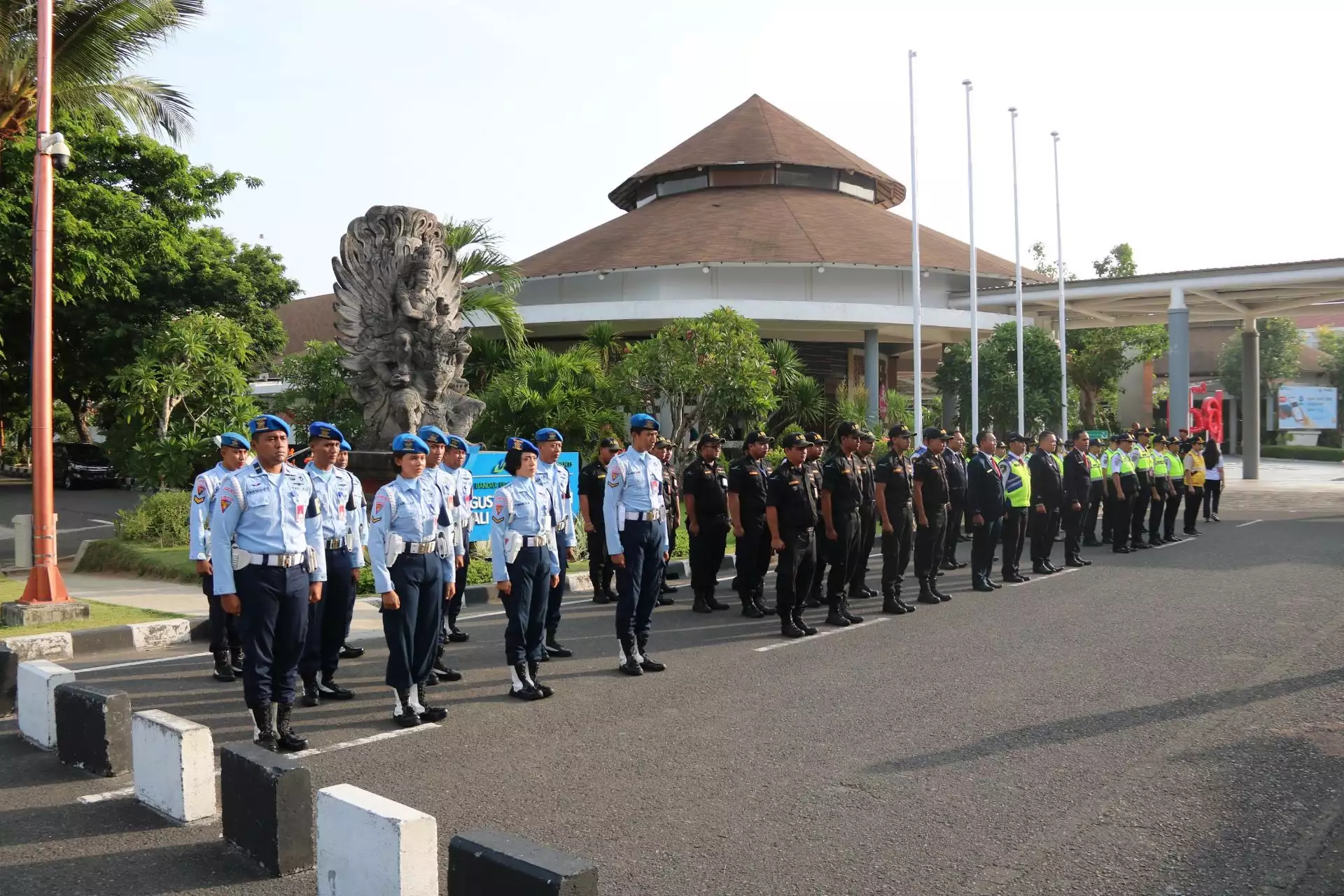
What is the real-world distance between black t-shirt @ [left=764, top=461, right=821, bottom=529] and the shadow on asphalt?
3.47m

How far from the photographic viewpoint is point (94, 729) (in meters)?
5.57

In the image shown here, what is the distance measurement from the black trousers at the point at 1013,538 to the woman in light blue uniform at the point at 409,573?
→ 809 cm

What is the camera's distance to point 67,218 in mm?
20141

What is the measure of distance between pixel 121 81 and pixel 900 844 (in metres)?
18.3

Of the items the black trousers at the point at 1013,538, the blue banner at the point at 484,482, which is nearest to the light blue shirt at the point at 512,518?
the blue banner at the point at 484,482

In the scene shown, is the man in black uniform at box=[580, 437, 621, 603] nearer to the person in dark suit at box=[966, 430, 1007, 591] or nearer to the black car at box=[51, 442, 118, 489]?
the person in dark suit at box=[966, 430, 1007, 591]

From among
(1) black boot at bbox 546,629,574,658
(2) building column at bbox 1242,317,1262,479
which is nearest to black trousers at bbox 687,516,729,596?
(1) black boot at bbox 546,629,574,658

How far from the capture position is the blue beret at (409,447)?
661cm

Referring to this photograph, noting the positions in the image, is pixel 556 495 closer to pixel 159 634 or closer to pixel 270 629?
pixel 270 629

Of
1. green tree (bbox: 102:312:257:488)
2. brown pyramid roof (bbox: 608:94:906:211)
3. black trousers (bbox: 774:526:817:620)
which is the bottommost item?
black trousers (bbox: 774:526:817:620)

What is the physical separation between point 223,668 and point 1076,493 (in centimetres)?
1104

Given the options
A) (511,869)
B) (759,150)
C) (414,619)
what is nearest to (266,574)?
(414,619)

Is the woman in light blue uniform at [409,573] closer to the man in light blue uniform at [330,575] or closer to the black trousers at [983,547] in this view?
the man in light blue uniform at [330,575]

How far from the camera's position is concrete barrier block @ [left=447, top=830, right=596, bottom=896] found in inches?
129
